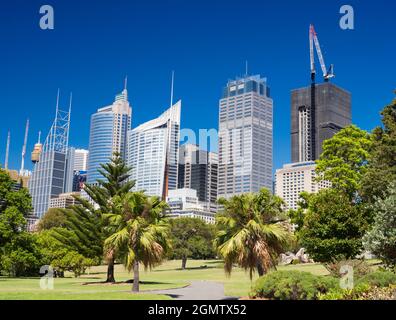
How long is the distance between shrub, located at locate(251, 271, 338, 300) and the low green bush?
1.23 meters

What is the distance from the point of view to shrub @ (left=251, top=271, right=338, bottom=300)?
2000 centimetres

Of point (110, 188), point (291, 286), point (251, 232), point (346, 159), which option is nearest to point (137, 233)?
point (251, 232)

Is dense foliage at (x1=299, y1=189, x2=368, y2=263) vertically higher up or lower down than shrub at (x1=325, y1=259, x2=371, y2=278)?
higher up

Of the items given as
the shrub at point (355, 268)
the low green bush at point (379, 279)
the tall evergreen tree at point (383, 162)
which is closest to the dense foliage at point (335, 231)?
the tall evergreen tree at point (383, 162)

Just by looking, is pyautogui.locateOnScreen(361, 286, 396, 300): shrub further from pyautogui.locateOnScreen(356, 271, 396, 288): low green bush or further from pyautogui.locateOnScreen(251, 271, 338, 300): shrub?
pyautogui.locateOnScreen(251, 271, 338, 300): shrub

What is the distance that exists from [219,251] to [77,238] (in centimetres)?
2356

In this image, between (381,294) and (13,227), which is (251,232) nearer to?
(381,294)

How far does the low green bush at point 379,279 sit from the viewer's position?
20.8m

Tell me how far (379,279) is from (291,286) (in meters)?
3.94

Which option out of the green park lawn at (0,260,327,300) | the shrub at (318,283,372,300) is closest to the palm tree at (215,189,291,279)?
the green park lawn at (0,260,327,300)

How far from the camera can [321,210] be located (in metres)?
33.5

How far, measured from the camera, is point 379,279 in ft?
69.5

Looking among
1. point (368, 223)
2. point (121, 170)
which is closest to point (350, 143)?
point (368, 223)
